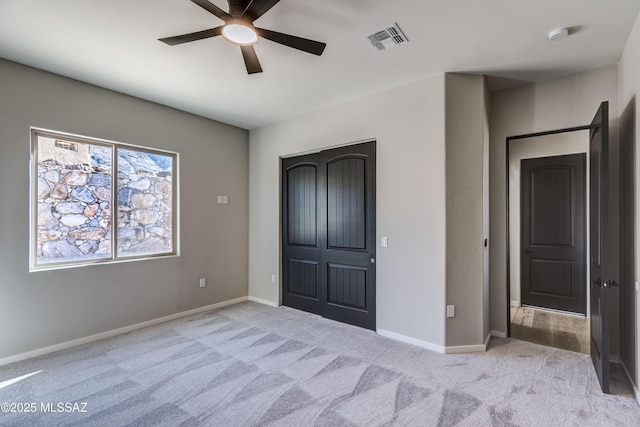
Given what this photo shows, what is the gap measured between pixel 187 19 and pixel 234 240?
3.27m

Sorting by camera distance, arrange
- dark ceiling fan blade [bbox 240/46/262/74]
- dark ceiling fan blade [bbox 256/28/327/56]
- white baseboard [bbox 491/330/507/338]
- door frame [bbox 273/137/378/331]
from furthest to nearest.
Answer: door frame [bbox 273/137/378/331]
white baseboard [bbox 491/330/507/338]
dark ceiling fan blade [bbox 240/46/262/74]
dark ceiling fan blade [bbox 256/28/327/56]

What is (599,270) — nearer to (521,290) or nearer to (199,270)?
(521,290)

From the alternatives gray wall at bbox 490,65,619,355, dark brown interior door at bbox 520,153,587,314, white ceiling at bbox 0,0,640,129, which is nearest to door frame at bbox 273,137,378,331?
white ceiling at bbox 0,0,640,129

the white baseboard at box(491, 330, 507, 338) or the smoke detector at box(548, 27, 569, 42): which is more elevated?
the smoke detector at box(548, 27, 569, 42)

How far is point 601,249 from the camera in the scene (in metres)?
2.43

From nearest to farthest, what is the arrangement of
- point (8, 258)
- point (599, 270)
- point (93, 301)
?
point (599, 270) < point (8, 258) < point (93, 301)

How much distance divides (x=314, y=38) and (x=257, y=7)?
763 mm

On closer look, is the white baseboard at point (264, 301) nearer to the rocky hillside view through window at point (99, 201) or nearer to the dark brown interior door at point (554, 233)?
the rocky hillside view through window at point (99, 201)

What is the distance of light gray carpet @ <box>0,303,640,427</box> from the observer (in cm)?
210

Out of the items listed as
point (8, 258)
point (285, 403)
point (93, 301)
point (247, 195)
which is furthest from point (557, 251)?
point (8, 258)

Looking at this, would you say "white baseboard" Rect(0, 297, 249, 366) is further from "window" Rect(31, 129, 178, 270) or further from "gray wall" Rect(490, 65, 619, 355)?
"gray wall" Rect(490, 65, 619, 355)

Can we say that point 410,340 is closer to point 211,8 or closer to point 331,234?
point 331,234

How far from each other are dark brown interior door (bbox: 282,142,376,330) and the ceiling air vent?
126 cm

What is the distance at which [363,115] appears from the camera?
3.73 m
